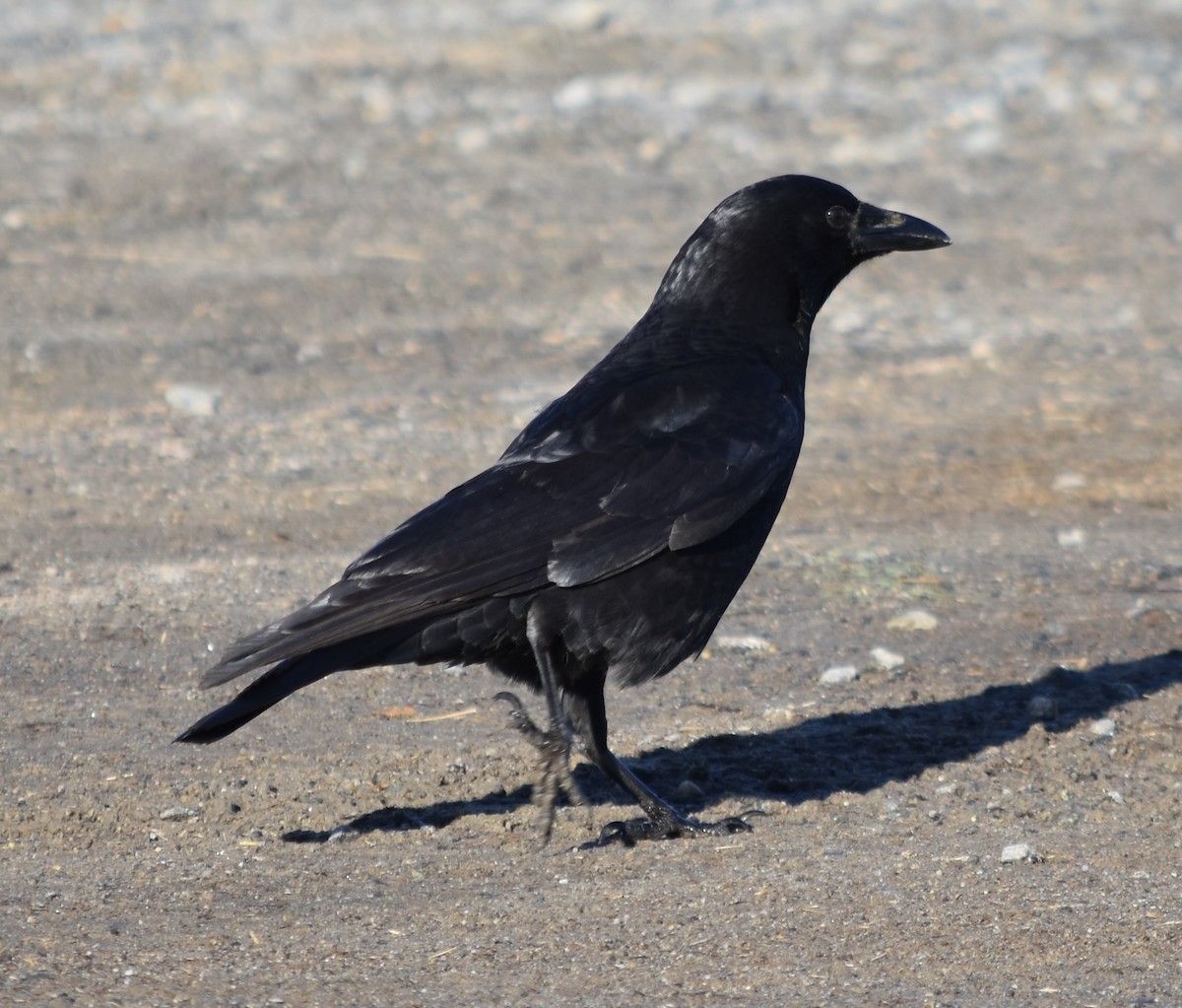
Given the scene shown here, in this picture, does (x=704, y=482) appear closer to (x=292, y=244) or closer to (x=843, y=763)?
(x=843, y=763)

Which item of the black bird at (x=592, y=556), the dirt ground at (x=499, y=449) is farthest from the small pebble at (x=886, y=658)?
the black bird at (x=592, y=556)

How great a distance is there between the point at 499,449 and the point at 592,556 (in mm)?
3552

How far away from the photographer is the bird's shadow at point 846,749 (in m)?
5.06

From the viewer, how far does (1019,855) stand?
4.60 meters

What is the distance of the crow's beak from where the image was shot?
5.61 metres

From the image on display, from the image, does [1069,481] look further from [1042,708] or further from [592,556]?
[592,556]

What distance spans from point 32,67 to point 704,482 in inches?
489

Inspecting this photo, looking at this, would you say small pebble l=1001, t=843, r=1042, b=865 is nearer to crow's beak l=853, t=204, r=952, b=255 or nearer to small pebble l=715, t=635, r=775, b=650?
small pebble l=715, t=635, r=775, b=650

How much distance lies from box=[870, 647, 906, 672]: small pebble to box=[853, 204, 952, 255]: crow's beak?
1239mm

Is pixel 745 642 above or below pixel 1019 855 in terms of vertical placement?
below

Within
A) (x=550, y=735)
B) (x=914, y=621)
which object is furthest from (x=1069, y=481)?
(x=550, y=735)

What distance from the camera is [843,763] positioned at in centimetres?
529

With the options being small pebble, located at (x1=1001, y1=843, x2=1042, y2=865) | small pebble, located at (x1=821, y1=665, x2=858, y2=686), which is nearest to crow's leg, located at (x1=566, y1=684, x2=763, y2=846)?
small pebble, located at (x1=1001, y1=843, x2=1042, y2=865)

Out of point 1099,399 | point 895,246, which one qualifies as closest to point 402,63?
point 1099,399
